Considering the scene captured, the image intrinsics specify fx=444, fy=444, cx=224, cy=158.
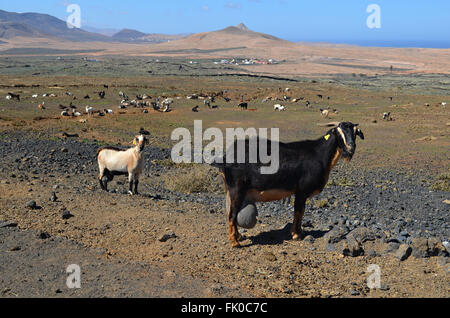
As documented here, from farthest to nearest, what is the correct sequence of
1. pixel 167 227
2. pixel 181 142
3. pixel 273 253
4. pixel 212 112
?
pixel 212 112 < pixel 181 142 < pixel 167 227 < pixel 273 253

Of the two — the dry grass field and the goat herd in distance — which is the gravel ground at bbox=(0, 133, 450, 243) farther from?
the goat herd in distance

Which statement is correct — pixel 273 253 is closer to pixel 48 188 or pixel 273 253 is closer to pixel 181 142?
pixel 48 188

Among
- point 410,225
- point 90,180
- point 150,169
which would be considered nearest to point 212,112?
point 150,169

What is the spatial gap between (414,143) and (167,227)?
22.9 m

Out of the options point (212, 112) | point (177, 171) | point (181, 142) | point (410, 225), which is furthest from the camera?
point (212, 112)

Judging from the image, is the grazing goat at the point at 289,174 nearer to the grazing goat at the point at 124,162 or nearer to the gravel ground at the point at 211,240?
the gravel ground at the point at 211,240

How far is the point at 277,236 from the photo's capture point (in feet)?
29.9

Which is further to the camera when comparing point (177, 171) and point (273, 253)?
point (177, 171)

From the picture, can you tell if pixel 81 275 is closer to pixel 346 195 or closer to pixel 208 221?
pixel 208 221

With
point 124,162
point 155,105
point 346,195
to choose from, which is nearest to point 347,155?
point 346,195

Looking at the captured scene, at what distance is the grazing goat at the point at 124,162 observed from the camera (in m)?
13.0

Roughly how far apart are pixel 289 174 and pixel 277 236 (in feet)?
4.81

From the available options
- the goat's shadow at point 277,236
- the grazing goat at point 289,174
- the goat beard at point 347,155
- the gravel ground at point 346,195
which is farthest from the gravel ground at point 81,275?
the gravel ground at point 346,195
